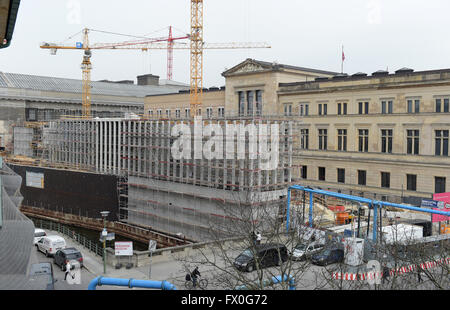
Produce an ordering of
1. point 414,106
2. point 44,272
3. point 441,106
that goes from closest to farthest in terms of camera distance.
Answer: point 44,272 → point 441,106 → point 414,106

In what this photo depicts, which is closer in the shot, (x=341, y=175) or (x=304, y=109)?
(x=341, y=175)

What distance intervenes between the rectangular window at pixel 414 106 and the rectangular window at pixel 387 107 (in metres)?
1.97

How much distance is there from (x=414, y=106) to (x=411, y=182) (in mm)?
7426

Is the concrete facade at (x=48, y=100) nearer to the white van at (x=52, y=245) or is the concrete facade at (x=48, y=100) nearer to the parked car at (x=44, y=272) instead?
the white van at (x=52, y=245)

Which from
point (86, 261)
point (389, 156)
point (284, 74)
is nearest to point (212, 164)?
point (86, 261)

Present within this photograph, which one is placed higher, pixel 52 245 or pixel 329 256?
pixel 329 256

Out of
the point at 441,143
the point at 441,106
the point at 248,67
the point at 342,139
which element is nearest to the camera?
the point at 441,106

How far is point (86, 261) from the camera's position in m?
28.8

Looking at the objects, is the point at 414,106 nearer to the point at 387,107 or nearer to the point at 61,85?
the point at 387,107

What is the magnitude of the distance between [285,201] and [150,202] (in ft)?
40.9

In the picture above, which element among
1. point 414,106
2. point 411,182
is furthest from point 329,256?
point 414,106

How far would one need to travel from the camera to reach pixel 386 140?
4731 centimetres

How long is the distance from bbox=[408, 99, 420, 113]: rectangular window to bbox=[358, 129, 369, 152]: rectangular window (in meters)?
5.45

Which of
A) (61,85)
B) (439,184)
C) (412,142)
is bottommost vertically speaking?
(439,184)
